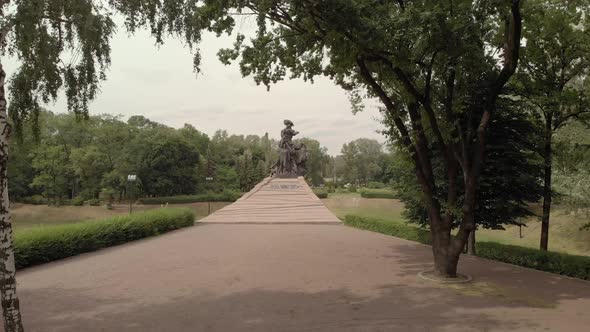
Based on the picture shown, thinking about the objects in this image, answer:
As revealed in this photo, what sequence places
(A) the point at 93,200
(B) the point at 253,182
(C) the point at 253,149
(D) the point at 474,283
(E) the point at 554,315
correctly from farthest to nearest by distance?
(C) the point at 253,149 → (B) the point at 253,182 → (A) the point at 93,200 → (D) the point at 474,283 → (E) the point at 554,315

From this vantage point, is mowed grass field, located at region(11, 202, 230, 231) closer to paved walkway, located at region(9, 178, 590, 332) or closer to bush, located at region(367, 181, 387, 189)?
paved walkway, located at region(9, 178, 590, 332)

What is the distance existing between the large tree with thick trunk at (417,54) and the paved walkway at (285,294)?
6.12 ft

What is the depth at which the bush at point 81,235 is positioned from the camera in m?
12.6

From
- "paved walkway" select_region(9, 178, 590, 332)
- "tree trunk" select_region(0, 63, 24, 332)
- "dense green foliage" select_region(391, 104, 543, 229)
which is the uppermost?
"dense green foliage" select_region(391, 104, 543, 229)

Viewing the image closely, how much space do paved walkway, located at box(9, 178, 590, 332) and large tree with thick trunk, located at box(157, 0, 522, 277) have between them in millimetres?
1866

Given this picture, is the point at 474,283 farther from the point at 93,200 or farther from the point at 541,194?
the point at 93,200

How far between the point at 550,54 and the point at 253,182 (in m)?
56.8

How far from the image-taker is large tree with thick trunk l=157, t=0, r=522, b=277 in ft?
28.6

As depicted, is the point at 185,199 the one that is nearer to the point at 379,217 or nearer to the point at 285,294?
the point at 379,217

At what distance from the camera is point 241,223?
1017 inches

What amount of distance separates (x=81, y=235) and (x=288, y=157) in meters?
24.0

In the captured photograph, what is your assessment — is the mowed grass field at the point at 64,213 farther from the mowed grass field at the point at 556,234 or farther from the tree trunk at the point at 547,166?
the tree trunk at the point at 547,166

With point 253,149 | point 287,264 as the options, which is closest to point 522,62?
point 287,264

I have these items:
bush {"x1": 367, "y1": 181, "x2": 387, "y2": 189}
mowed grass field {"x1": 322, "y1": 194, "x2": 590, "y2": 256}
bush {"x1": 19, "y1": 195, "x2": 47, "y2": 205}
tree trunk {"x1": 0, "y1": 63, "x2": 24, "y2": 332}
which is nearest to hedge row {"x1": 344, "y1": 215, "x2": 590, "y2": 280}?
mowed grass field {"x1": 322, "y1": 194, "x2": 590, "y2": 256}
